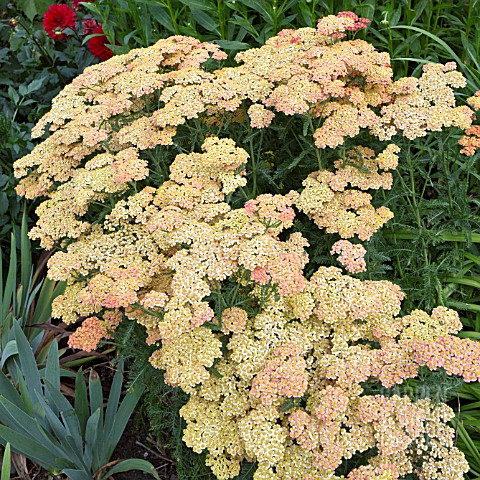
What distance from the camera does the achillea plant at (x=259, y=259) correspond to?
151 centimetres

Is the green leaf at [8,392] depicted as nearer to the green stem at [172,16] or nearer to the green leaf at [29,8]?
the green stem at [172,16]

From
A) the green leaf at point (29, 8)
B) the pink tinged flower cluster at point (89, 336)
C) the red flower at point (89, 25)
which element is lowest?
the pink tinged flower cluster at point (89, 336)

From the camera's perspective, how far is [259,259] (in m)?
1.59

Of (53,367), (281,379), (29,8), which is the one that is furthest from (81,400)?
(29,8)

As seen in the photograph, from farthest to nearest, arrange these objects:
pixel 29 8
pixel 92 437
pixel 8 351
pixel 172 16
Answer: pixel 29 8 < pixel 172 16 < pixel 8 351 < pixel 92 437

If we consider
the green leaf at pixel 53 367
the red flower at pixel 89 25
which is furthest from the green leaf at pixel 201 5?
the green leaf at pixel 53 367

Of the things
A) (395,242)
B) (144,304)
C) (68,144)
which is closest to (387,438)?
(144,304)

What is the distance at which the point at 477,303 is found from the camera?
232 cm

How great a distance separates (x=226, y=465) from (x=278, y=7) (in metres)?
2.18

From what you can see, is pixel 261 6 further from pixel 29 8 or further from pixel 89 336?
pixel 29 8

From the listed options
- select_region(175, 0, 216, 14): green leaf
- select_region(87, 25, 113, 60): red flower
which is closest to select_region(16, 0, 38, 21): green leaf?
select_region(87, 25, 113, 60): red flower

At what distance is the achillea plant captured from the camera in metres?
1.51

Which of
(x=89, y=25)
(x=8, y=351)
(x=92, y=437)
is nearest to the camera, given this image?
(x=92, y=437)

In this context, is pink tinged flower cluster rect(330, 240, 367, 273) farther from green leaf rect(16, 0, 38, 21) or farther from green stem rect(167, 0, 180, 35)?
green leaf rect(16, 0, 38, 21)
